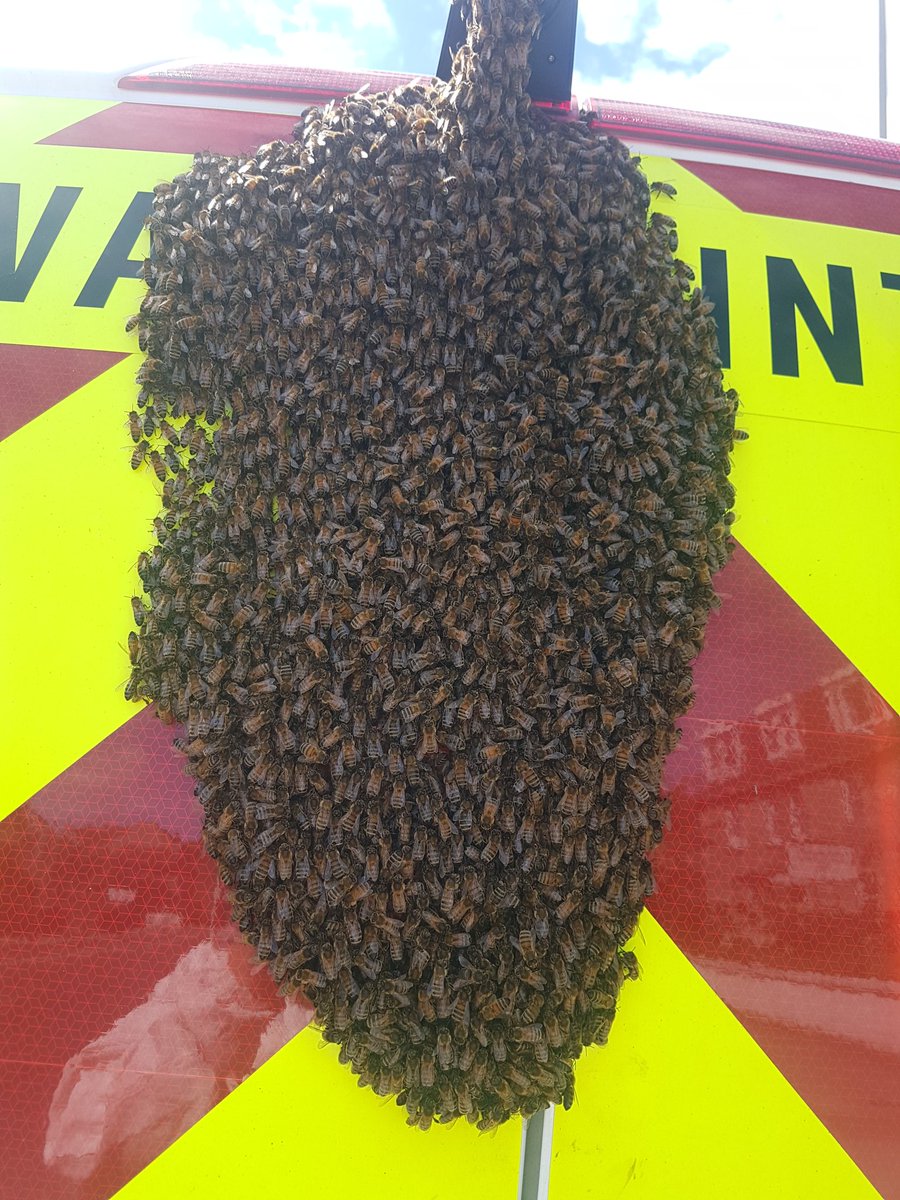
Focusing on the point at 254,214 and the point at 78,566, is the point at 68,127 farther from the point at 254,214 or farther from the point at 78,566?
the point at 78,566

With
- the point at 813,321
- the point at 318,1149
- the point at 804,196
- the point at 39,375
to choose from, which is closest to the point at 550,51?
the point at 804,196

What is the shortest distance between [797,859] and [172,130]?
14.6 ft

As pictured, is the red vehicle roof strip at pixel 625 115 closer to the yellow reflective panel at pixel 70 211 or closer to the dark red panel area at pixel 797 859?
the yellow reflective panel at pixel 70 211

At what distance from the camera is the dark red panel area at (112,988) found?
2.87 m

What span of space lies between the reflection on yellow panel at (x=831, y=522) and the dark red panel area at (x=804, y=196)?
1.09 meters

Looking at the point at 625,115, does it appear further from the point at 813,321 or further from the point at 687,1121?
the point at 687,1121

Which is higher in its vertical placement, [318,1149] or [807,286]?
[807,286]

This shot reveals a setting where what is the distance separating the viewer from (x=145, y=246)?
3.48 meters

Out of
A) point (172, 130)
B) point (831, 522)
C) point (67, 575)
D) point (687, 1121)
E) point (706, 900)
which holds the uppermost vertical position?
point (172, 130)

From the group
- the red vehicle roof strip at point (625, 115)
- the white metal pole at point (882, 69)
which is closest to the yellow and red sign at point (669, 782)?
A: the red vehicle roof strip at point (625, 115)

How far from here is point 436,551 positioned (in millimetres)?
3055

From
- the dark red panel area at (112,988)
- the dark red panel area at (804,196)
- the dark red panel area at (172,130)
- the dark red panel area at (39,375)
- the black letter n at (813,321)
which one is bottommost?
the dark red panel area at (112,988)

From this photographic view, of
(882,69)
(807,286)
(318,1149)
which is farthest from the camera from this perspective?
(882,69)

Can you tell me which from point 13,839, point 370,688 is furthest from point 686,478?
point 13,839
